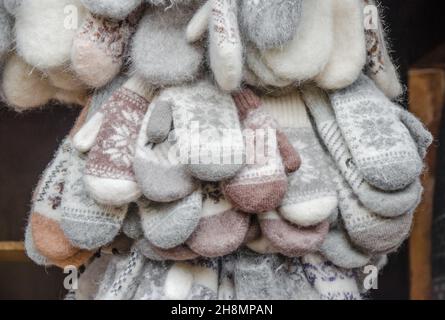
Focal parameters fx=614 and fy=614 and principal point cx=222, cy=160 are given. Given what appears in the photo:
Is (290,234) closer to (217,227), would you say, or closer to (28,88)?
(217,227)

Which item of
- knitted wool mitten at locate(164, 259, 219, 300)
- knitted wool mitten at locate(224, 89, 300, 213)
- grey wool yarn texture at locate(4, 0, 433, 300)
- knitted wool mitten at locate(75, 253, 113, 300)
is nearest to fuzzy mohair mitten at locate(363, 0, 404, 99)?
grey wool yarn texture at locate(4, 0, 433, 300)

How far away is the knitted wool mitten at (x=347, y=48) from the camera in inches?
19.7

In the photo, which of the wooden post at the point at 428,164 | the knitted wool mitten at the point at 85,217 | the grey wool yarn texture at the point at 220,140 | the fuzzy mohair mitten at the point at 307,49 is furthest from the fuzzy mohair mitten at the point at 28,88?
the wooden post at the point at 428,164

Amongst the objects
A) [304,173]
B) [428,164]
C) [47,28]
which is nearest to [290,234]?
[304,173]

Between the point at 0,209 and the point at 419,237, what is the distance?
1.93ft

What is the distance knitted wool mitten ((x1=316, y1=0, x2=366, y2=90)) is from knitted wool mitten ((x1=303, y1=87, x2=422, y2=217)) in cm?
4

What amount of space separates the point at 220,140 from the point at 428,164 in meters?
0.45

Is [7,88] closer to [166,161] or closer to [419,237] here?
[166,161]

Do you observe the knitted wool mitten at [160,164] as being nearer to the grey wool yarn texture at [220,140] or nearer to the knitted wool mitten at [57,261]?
the grey wool yarn texture at [220,140]

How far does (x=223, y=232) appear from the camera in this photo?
50 centimetres

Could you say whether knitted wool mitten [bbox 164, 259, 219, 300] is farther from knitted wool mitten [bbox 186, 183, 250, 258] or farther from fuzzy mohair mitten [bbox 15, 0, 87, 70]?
fuzzy mohair mitten [bbox 15, 0, 87, 70]

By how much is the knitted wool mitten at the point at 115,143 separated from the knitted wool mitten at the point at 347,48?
0.51 feet

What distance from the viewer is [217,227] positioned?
0.50 meters
